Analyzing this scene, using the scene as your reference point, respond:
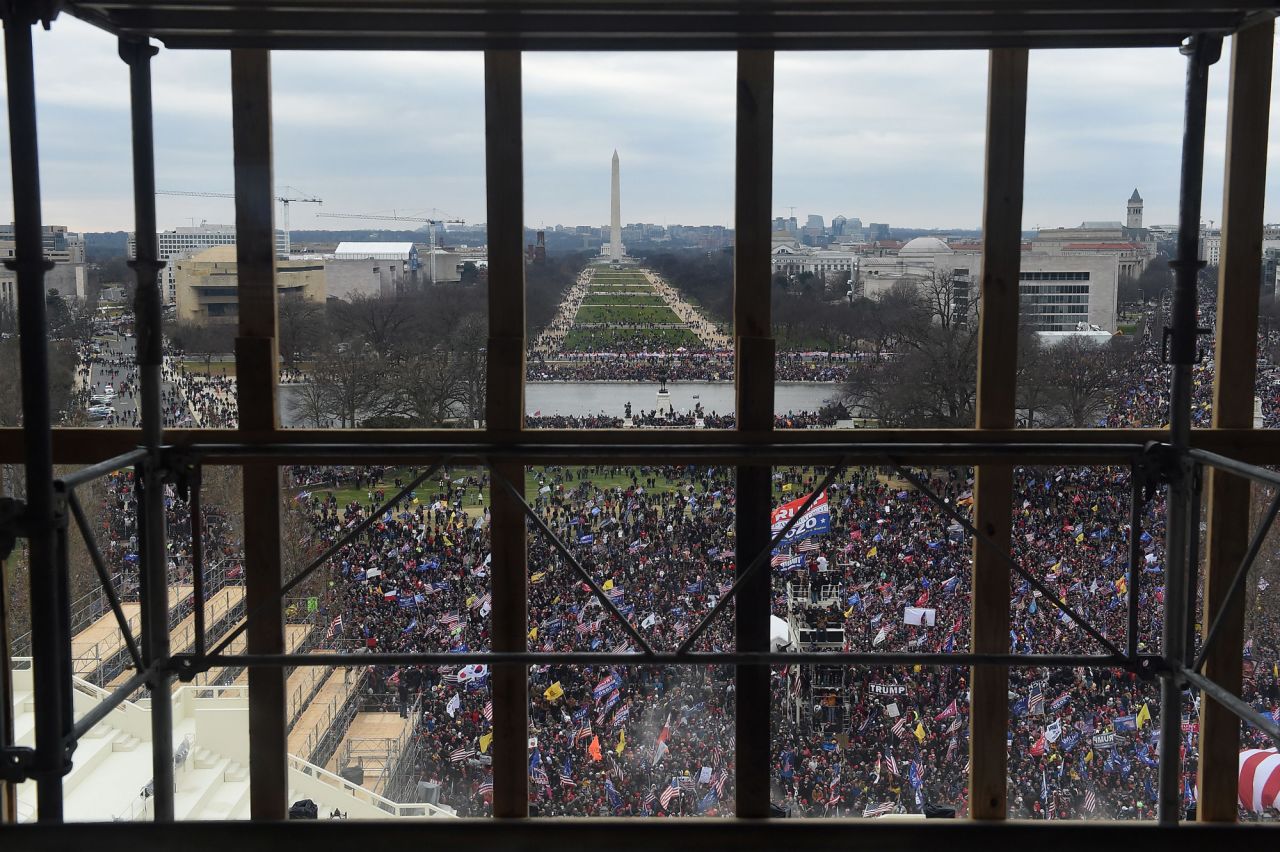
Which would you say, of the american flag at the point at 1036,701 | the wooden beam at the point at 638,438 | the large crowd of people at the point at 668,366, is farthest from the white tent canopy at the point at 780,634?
the american flag at the point at 1036,701

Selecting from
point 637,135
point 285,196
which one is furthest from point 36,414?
point 637,135

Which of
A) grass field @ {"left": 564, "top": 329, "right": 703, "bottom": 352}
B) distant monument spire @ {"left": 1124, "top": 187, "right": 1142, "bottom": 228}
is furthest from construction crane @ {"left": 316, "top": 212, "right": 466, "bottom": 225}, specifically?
distant monument spire @ {"left": 1124, "top": 187, "right": 1142, "bottom": 228}

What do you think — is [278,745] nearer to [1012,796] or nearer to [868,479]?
[868,479]

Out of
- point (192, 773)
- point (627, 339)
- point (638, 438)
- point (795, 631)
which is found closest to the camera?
point (638, 438)

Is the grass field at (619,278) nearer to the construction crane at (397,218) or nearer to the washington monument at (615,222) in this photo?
the washington monument at (615,222)

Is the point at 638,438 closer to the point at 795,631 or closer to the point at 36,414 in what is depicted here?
the point at 795,631

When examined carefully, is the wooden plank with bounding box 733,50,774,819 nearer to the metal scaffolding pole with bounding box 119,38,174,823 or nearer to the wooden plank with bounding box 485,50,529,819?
the wooden plank with bounding box 485,50,529,819
